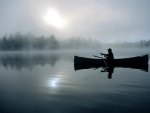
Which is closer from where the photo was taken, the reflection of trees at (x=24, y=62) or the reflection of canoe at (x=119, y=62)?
the reflection of canoe at (x=119, y=62)

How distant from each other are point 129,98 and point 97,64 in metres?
23.5

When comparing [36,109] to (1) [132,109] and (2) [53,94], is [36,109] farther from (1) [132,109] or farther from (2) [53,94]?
(1) [132,109]

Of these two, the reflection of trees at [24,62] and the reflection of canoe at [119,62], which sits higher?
the reflection of canoe at [119,62]

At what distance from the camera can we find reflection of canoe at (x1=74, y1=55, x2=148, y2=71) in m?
37.4

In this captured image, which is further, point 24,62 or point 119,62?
point 24,62

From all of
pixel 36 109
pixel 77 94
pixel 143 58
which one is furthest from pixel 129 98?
pixel 143 58

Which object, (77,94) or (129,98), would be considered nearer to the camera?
(129,98)

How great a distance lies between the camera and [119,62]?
3784 cm

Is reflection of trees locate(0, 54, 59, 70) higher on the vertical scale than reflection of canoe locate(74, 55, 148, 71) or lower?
lower

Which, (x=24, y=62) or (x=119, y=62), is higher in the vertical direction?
(x=119, y=62)

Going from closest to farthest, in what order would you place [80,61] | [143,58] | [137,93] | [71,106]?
[71,106] < [137,93] < [143,58] < [80,61]

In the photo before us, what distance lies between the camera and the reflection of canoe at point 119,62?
37.4 metres

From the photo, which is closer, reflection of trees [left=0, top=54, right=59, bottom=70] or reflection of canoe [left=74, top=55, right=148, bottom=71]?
reflection of canoe [left=74, top=55, right=148, bottom=71]

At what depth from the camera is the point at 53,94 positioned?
18.0 m
